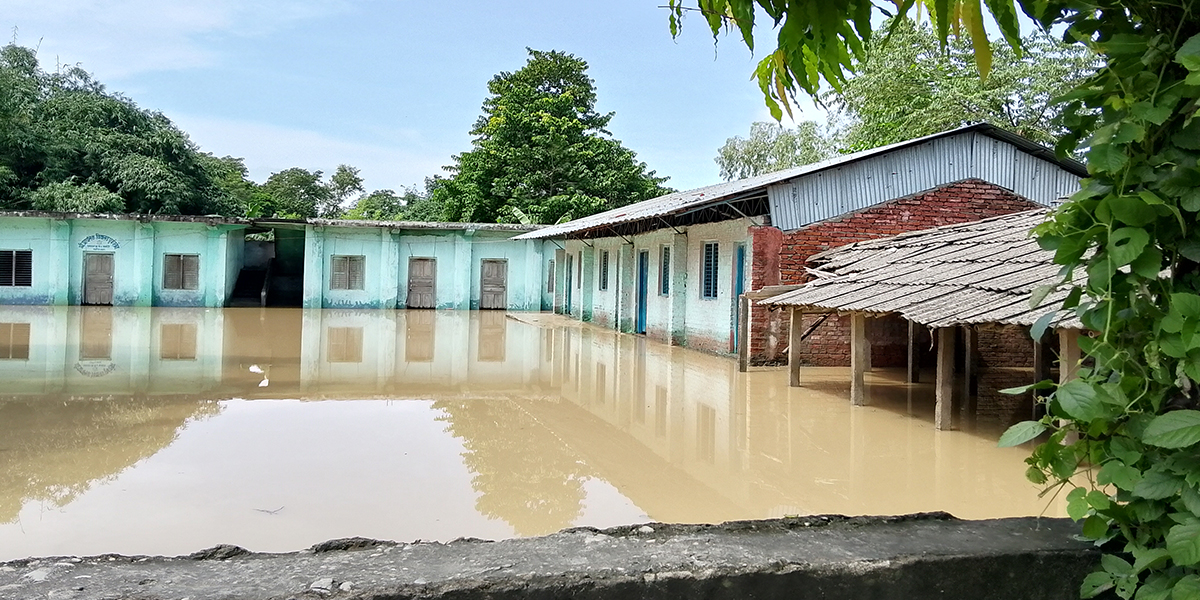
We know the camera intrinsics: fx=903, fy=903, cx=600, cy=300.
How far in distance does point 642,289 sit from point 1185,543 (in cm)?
1955

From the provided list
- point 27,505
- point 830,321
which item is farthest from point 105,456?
point 830,321

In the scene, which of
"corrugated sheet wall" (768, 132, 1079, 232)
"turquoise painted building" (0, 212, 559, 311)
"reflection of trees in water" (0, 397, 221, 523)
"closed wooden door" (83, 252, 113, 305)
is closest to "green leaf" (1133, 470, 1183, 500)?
"reflection of trees in water" (0, 397, 221, 523)

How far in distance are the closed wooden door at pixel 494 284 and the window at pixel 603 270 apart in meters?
6.03

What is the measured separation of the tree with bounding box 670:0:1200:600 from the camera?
1.50 m

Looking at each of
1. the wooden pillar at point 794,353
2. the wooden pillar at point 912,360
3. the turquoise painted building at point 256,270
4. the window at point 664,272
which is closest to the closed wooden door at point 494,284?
the turquoise painted building at point 256,270

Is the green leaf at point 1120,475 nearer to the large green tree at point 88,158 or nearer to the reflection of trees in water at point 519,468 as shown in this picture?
the reflection of trees in water at point 519,468

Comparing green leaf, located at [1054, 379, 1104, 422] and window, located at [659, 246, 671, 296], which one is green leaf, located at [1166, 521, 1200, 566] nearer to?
green leaf, located at [1054, 379, 1104, 422]

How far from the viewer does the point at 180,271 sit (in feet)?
89.6

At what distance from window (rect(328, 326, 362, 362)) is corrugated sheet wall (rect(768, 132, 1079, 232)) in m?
7.38

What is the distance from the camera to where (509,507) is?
597cm

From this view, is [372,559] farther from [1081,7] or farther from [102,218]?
[102,218]

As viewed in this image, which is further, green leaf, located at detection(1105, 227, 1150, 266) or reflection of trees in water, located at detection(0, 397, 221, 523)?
reflection of trees in water, located at detection(0, 397, 221, 523)

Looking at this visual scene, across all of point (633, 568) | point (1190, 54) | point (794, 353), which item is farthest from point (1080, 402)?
point (794, 353)

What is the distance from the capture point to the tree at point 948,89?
81.4 ft
